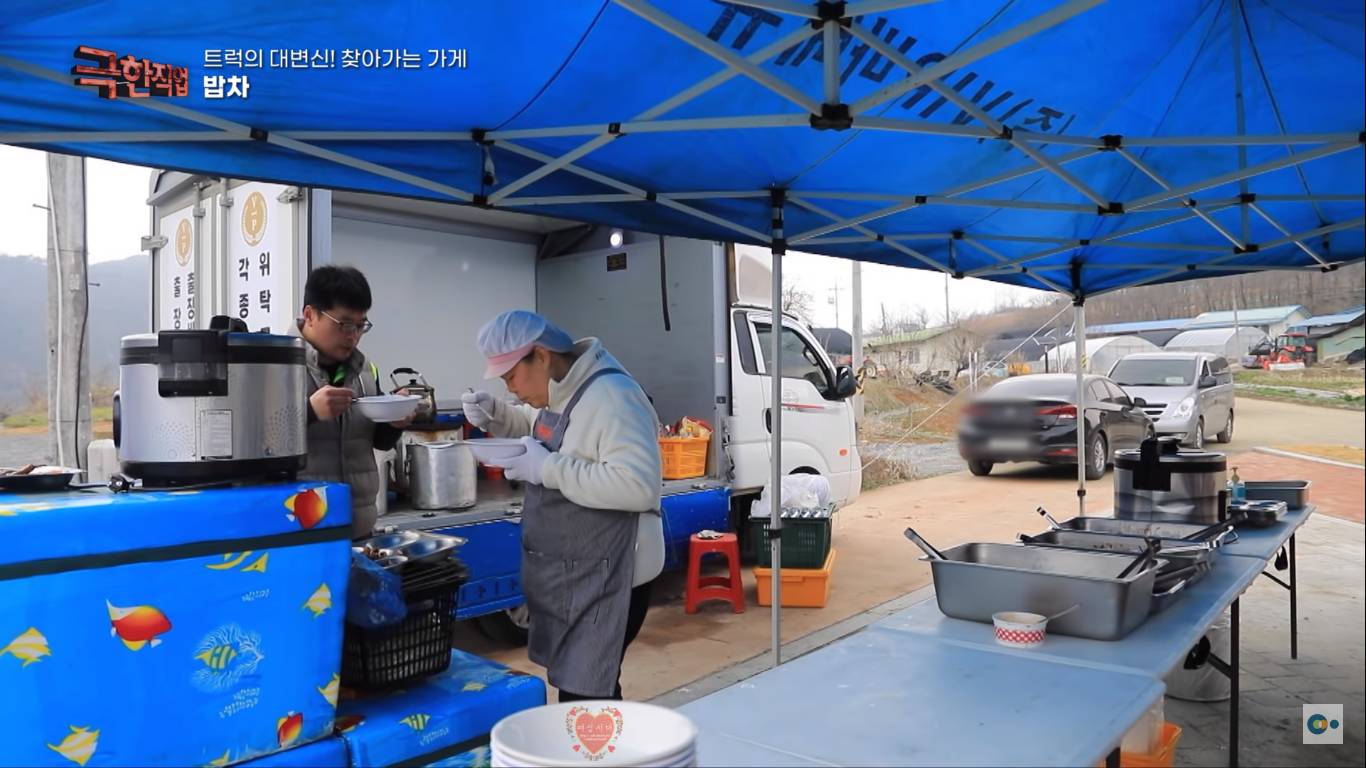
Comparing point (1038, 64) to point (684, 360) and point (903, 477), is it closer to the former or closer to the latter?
point (684, 360)

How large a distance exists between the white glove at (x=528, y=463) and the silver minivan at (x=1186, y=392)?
36.3 feet

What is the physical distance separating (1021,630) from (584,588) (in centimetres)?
113

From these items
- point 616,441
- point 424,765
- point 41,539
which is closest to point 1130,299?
point 616,441

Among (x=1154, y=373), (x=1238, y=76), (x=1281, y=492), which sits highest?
(x=1238, y=76)

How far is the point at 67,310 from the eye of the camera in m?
5.34

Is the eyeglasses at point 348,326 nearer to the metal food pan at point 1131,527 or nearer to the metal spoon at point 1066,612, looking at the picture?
the metal spoon at point 1066,612

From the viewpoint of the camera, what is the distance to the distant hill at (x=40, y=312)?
5598mm

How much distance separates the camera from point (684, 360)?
591 centimetres

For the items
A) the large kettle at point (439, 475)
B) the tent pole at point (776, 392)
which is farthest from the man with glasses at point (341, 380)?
the large kettle at point (439, 475)

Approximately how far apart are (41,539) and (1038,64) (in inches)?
111

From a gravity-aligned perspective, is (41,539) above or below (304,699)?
above

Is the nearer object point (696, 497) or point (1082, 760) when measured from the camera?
point (1082, 760)

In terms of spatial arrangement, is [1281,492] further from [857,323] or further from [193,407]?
[857,323]

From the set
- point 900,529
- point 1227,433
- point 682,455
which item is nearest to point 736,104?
point 682,455
